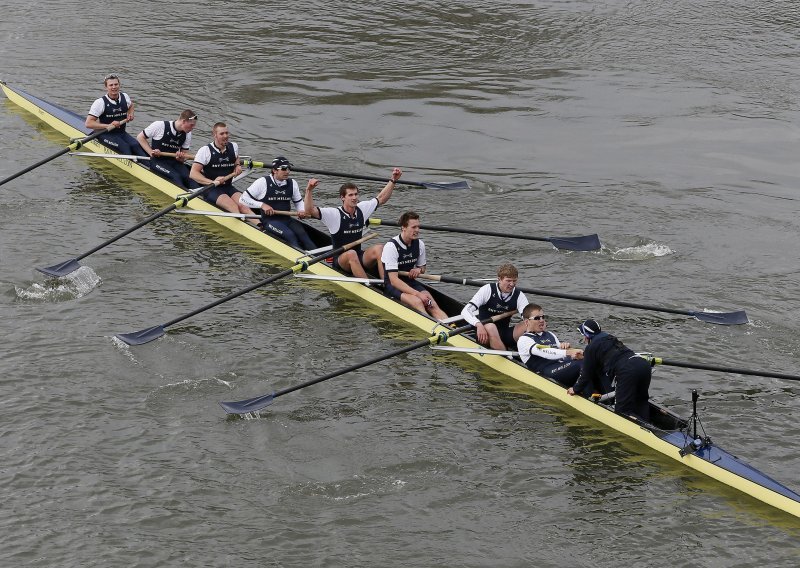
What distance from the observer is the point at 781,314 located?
16.8 metres

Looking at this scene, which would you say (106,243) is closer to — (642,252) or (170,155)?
(170,155)

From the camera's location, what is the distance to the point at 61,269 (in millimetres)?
17562

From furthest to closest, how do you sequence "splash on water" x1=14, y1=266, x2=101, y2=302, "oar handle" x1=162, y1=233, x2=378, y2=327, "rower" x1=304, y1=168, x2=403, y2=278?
1. "splash on water" x1=14, y1=266, x2=101, y2=302
2. "rower" x1=304, y1=168, x2=403, y2=278
3. "oar handle" x1=162, y1=233, x2=378, y2=327

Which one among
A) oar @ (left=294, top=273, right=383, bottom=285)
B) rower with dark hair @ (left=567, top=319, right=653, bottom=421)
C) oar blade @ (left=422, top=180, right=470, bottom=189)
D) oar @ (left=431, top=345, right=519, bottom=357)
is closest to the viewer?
rower with dark hair @ (left=567, top=319, right=653, bottom=421)

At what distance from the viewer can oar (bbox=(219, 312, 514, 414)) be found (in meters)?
14.1

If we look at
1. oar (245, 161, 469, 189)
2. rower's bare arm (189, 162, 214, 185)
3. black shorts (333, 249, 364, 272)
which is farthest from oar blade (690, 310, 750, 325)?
rower's bare arm (189, 162, 214, 185)

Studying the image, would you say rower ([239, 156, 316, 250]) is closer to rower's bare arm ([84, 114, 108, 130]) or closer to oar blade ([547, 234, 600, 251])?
oar blade ([547, 234, 600, 251])

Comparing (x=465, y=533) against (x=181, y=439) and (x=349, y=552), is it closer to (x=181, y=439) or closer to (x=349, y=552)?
(x=349, y=552)

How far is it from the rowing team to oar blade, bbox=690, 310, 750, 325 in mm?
2350

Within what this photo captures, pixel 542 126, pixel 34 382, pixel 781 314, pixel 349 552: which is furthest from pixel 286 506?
pixel 542 126

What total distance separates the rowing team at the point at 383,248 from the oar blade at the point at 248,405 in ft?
10.1

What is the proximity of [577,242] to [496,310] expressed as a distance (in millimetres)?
3674

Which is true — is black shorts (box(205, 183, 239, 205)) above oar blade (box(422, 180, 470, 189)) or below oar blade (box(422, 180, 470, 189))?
below

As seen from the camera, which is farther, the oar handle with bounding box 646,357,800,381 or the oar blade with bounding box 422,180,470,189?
the oar blade with bounding box 422,180,470,189
